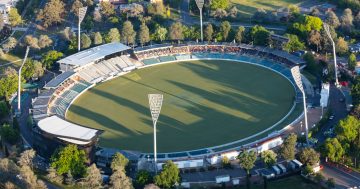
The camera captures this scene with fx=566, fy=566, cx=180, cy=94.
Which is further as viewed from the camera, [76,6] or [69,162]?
[76,6]

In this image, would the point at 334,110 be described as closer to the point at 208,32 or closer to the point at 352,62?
the point at 352,62

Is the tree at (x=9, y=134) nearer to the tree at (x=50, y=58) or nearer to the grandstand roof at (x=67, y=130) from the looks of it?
the grandstand roof at (x=67, y=130)

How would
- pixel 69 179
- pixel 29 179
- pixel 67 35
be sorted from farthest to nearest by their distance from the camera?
pixel 67 35
pixel 69 179
pixel 29 179

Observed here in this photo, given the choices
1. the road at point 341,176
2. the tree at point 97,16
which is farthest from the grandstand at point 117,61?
the road at point 341,176

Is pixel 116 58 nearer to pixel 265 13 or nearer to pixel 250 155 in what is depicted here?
pixel 265 13

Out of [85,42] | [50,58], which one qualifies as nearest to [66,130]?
[50,58]

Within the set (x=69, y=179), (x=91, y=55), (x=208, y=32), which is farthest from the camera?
(x=208, y=32)
